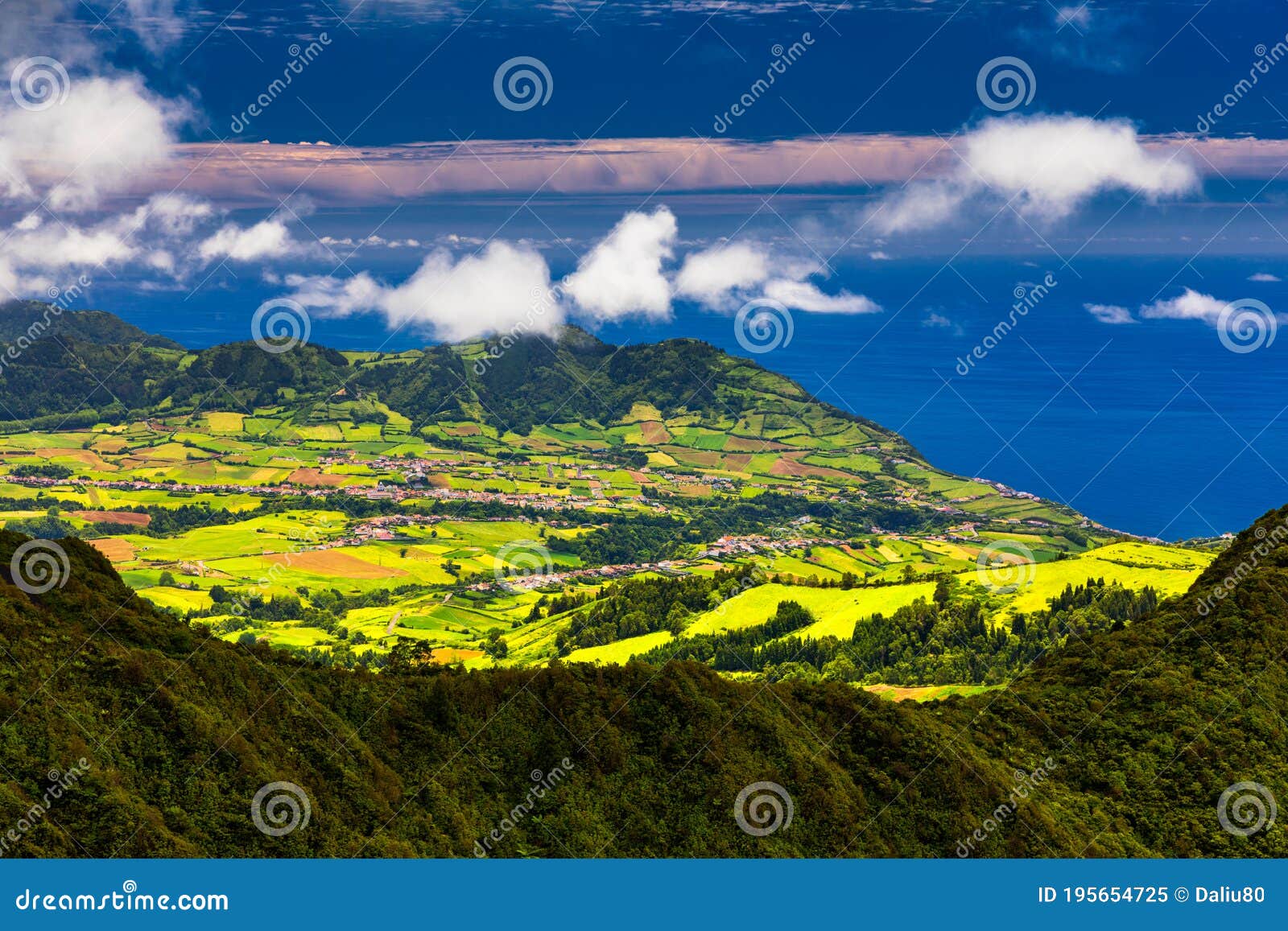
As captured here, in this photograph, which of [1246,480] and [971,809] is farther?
[1246,480]

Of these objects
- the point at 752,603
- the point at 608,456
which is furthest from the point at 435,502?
the point at 752,603

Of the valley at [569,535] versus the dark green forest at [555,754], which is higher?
the valley at [569,535]

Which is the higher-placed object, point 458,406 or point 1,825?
point 458,406

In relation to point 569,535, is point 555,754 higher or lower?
lower

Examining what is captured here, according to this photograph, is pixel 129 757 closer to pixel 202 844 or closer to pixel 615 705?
pixel 202 844

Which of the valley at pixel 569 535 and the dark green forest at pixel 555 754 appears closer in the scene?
the dark green forest at pixel 555 754

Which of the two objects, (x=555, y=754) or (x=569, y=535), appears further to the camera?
(x=569, y=535)

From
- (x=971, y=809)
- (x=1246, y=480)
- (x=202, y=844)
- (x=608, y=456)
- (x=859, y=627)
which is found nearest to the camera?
(x=202, y=844)

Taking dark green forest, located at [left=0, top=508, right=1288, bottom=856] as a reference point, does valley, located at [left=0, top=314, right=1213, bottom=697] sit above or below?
above

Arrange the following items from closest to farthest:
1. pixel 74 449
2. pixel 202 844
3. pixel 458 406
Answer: pixel 202 844 → pixel 74 449 → pixel 458 406

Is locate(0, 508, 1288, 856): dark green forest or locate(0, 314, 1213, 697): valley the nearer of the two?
locate(0, 508, 1288, 856): dark green forest

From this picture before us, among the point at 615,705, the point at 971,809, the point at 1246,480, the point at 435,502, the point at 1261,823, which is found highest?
the point at 1246,480
